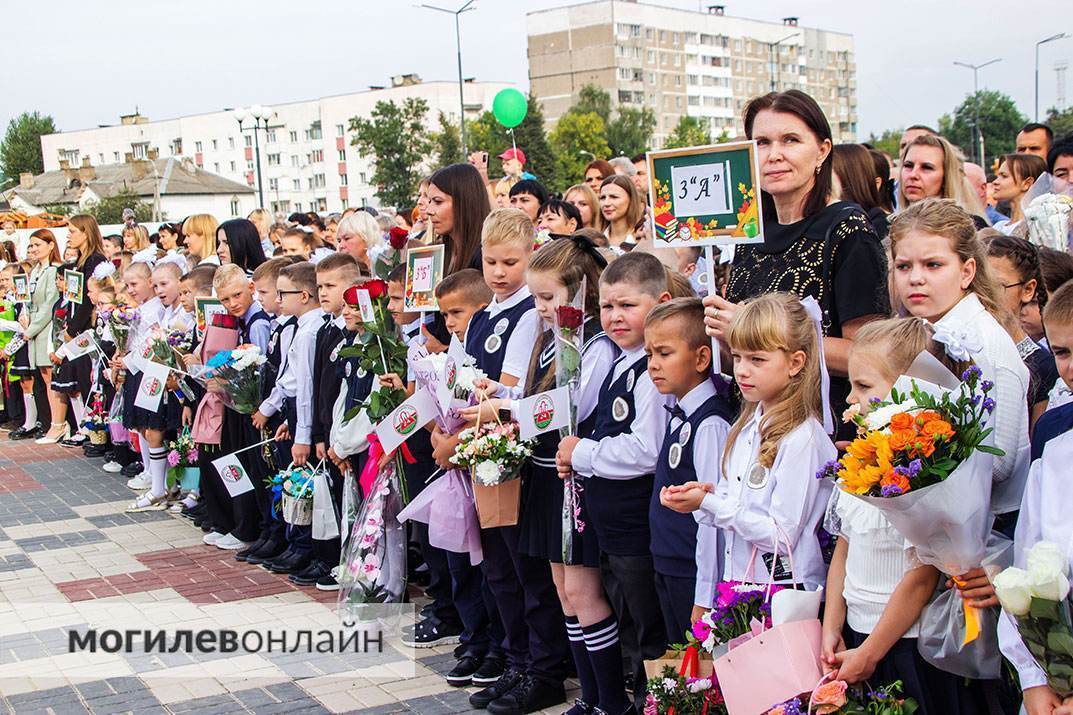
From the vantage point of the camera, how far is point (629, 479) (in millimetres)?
4562

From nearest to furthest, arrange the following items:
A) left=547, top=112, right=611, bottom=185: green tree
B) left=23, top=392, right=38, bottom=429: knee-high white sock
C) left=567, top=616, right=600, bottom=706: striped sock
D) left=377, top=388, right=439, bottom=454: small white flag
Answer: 1. left=567, top=616, right=600, bottom=706: striped sock
2. left=377, top=388, right=439, bottom=454: small white flag
3. left=23, top=392, right=38, bottom=429: knee-high white sock
4. left=547, top=112, right=611, bottom=185: green tree

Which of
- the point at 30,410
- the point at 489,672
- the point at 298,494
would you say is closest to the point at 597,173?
the point at 298,494

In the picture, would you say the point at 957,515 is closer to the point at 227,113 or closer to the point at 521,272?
the point at 521,272

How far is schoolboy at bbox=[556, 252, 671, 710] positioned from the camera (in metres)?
4.50

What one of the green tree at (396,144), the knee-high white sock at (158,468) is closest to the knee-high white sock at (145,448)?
the knee-high white sock at (158,468)

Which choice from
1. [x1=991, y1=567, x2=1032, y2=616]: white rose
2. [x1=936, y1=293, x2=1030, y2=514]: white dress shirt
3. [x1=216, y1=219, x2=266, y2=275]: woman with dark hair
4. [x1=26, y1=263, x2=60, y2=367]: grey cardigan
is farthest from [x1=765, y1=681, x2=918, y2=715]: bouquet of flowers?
[x1=26, y1=263, x2=60, y2=367]: grey cardigan

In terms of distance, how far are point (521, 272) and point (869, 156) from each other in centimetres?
209

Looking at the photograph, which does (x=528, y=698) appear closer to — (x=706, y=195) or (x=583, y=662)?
(x=583, y=662)

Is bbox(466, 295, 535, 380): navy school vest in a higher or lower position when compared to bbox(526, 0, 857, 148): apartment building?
lower

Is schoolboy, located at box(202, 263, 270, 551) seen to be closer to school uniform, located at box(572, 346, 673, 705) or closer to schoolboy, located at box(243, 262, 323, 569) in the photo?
schoolboy, located at box(243, 262, 323, 569)

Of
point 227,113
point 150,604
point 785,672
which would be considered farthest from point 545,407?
point 227,113

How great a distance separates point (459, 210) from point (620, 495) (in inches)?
90.9

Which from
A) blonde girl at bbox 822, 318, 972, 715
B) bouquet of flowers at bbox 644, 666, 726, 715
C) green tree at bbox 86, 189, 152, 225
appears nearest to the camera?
blonde girl at bbox 822, 318, 972, 715

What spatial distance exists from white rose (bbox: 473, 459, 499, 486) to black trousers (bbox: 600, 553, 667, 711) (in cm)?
57
